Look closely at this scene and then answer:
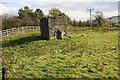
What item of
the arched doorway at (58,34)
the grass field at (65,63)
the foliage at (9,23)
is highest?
the foliage at (9,23)

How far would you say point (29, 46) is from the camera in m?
19.7

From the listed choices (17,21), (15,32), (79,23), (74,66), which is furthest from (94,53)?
(79,23)

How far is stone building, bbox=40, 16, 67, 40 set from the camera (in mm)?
21906

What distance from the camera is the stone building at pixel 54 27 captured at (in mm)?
21906

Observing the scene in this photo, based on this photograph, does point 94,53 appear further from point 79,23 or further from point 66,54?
point 79,23

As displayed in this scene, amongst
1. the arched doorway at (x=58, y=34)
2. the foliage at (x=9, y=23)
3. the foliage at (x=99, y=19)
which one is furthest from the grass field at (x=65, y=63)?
the foliage at (x=99, y=19)

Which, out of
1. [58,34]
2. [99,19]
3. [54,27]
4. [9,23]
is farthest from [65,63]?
[99,19]

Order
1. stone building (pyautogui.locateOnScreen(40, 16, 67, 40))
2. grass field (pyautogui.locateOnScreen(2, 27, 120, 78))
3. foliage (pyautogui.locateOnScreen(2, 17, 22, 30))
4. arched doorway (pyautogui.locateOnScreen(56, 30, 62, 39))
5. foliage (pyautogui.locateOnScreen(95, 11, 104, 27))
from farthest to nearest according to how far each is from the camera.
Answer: foliage (pyautogui.locateOnScreen(95, 11, 104, 27)), foliage (pyautogui.locateOnScreen(2, 17, 22, 30)), arched doorway (pyautogui.locateOnScreen(56, 30, 62, 39)), stone building (pyautogui.locateOnScreen(40, 16, 67, 40)), grass field (pyautogui.locateOnScreen(2, 27, 120, 78))

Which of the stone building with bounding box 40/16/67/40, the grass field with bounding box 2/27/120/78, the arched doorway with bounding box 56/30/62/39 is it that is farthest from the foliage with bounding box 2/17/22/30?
the grass field with bounding box 2/27/120/78

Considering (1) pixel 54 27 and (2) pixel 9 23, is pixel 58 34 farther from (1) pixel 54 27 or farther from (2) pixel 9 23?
(2) pixel 9 23

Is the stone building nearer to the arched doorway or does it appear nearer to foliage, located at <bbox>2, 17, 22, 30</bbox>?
the arched doorway

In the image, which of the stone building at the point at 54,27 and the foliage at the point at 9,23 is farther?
the foliage at the point at 9,23

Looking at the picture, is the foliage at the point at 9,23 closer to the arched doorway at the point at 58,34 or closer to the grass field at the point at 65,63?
the arched doorway at the point at 58,34

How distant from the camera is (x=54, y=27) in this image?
2222 centimetres
